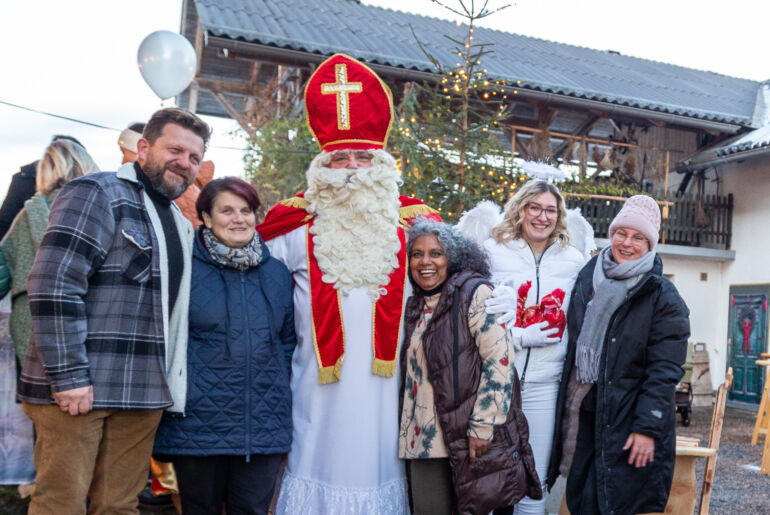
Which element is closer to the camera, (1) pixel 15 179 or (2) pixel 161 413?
(2) pixel 161 413

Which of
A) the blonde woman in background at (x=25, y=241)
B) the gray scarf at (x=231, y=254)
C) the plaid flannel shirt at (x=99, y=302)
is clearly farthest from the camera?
the blonde woman in background at (x=25, y=241)

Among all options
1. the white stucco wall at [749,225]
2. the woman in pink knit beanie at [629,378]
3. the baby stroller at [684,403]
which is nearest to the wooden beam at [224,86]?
the baby stroller at [684,403]

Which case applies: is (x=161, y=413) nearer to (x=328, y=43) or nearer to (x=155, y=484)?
(x=155, y=484)

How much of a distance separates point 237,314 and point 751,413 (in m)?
11.2

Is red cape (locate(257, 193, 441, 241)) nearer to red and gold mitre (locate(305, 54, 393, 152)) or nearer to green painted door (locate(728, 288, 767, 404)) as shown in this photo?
red and gold mitre (locate(305, 54, 393, 152))

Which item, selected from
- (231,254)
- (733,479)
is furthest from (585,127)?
(231,254)

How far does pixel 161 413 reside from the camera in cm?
262

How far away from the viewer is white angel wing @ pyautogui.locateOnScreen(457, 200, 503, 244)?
150 inches

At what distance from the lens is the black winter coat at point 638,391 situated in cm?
297

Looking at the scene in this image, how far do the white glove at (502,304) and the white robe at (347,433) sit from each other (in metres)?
0.60

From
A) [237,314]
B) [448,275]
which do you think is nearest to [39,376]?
[237,314]

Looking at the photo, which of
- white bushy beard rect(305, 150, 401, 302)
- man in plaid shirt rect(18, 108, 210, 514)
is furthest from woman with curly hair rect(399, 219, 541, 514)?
man in plaid shirt rect(18, 108, 210, 514)

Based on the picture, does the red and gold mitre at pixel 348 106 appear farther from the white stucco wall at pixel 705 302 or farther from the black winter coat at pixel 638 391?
the white stucco wall at pixel 705 302

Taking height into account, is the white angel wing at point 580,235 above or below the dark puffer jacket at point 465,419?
above
